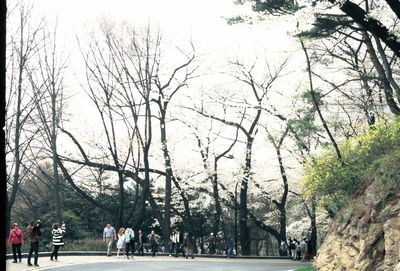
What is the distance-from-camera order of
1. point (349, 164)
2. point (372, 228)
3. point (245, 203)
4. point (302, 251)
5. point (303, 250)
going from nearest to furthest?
point (372, 228)
point (349, 164)
point (303, 250)
point (302, 251)
point (245, 203)

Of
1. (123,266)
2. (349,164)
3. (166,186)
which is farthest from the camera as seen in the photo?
(166,186)

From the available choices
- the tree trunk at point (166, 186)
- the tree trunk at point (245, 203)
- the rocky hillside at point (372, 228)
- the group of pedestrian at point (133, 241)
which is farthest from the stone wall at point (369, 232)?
the tree trunk at point (245, 203)

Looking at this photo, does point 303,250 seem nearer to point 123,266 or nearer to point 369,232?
point 123,266

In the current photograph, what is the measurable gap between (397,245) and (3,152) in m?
9.19

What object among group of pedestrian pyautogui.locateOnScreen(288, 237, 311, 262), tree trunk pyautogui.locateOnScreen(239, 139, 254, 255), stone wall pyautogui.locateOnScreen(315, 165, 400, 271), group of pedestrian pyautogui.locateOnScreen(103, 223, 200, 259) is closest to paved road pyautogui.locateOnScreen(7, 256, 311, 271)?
group of pedestrian pyautogui.locateOnScreen(103, 223, 200, 259)

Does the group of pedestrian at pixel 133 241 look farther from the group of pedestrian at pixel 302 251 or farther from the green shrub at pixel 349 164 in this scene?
the green shrub at pixel 349 164

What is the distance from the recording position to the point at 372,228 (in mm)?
10828

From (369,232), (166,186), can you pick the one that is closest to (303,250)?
(166,186)

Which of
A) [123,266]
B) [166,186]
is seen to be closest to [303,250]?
[166,186]

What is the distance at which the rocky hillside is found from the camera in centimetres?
986

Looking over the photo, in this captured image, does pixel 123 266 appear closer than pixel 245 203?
Yes

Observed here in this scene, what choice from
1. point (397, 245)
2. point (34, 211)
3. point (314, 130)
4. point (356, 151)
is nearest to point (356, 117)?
point (314, 130)

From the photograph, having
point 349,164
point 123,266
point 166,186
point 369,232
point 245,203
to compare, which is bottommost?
point 123,266

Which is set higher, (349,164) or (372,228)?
(349,164)
